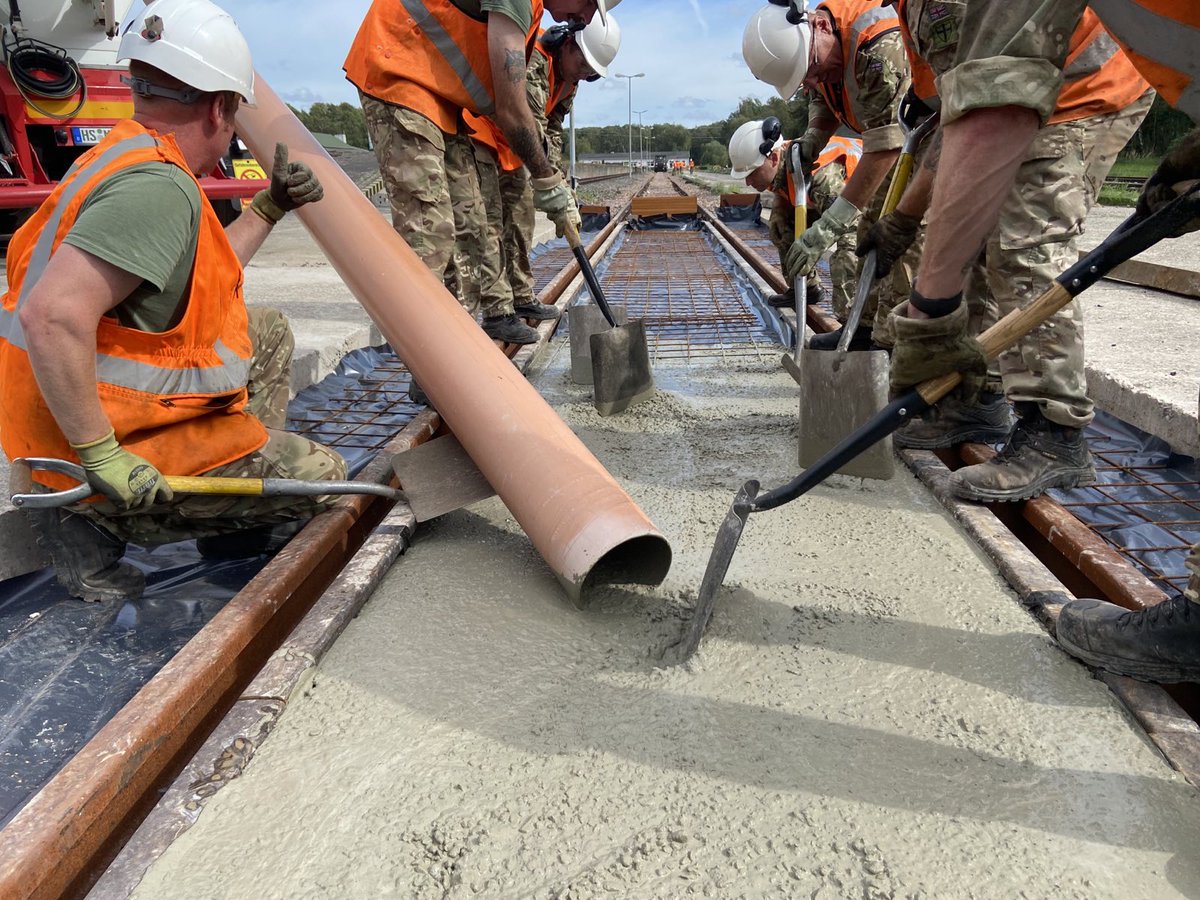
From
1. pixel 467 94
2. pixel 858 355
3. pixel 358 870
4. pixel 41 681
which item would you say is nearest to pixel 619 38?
pixel 467 94

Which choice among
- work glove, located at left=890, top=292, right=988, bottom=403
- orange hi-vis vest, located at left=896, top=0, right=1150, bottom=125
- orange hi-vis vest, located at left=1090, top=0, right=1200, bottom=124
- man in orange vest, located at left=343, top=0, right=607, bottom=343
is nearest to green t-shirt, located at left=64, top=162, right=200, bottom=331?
man in orange vest, located at left=343, top=0, right=607, bottom=343

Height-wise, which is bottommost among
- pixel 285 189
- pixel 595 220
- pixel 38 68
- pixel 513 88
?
pixel 595 220

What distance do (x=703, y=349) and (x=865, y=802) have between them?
3.68m

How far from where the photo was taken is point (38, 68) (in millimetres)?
7008

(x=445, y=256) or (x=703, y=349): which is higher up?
(x=445, y=256)

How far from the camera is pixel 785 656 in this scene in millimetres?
1866

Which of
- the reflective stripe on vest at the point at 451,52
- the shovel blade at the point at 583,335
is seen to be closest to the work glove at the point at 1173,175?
the shovel blade at the point at 583,335

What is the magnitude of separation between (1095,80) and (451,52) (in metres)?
2.44

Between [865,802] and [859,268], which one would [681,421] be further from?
[865,802]

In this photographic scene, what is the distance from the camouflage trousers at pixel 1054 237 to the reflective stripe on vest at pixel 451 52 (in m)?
2.24

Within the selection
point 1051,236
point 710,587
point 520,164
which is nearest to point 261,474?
point 710,587

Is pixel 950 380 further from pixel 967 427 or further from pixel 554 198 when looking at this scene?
pixel 554 198

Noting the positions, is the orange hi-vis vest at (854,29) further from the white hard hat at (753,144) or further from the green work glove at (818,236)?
the white hard hat at (753,144)

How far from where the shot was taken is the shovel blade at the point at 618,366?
11.6ft
